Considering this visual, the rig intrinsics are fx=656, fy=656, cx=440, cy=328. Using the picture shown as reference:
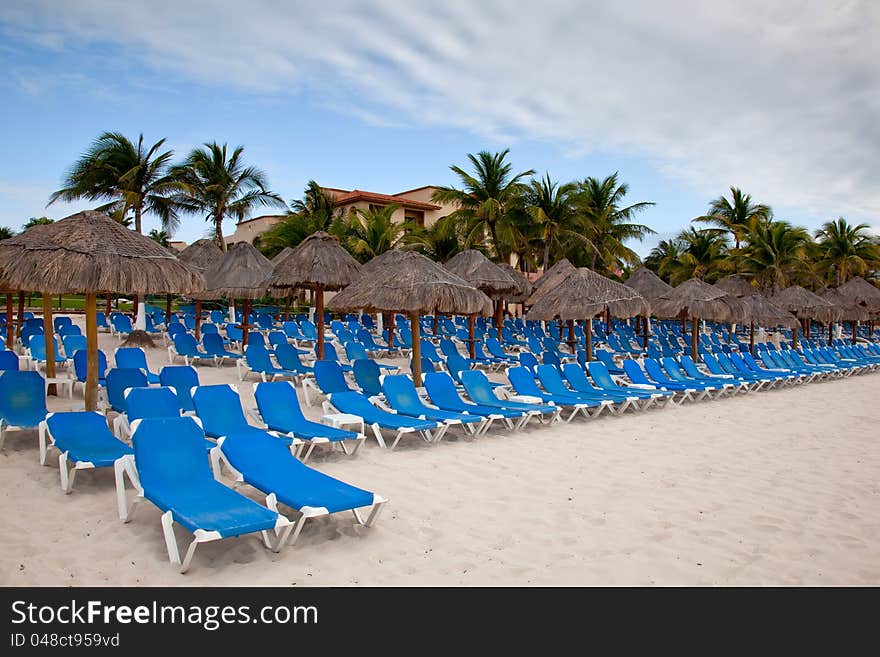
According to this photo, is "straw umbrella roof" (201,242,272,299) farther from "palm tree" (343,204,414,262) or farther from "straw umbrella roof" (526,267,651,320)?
"palm tree" (343,204,414,262)

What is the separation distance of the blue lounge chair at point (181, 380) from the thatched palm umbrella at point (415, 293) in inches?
112

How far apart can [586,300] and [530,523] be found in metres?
8.18

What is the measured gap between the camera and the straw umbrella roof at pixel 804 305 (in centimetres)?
2048

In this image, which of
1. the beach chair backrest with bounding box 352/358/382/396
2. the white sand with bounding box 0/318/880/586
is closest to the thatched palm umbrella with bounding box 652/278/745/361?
the white sand with bounding box 0/318/880/586

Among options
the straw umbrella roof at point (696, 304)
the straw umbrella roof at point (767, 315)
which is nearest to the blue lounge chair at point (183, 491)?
the straw umbrella roof at point (696, 304)

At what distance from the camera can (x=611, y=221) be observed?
2902cm

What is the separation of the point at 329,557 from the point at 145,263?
14.5 ft

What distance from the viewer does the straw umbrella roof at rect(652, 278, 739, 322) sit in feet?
48.6

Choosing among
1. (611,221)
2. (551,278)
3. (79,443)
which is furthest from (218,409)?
(611,221)

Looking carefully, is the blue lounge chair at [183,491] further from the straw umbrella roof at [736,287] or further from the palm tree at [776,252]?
the palm tree at [776,252]

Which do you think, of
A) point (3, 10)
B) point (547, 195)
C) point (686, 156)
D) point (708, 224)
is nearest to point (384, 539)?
point (3, 10)

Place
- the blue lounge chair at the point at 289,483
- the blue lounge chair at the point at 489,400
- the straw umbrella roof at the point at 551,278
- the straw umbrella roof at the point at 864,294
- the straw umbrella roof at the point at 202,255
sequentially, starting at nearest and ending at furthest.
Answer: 1. the blue lounge chair at the point at 289,483
2. the blue lounge chair at the point at 489,400
3. the straw umbrella roof at the point at 202,255
4. the straw umbrella roof at the point at 551,278
5. the straw umbrella roof at the point at 864,294

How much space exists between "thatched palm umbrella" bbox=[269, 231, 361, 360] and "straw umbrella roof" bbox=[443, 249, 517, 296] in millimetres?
3269

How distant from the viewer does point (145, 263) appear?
6.92 m
